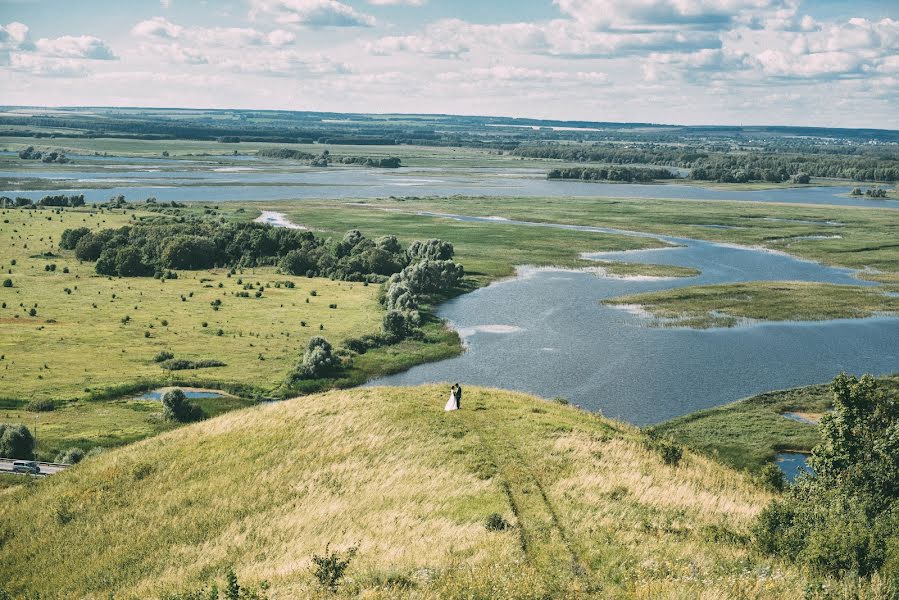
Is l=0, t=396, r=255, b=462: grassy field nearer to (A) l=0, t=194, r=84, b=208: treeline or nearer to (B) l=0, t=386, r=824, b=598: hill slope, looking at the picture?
(B) l=0, t=386, r=824, b=598: hill slope

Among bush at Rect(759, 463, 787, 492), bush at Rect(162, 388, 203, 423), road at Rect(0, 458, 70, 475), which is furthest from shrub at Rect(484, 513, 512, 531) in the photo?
bush at Rect(162, 388, 203, 423)

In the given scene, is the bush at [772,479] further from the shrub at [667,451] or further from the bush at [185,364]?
the bush at [185,364]

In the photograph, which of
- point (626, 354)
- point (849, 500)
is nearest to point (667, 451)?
point (849, 500)

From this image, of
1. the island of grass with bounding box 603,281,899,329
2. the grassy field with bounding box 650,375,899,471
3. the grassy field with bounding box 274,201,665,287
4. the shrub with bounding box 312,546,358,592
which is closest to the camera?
the shrub with bounding box 312,546,358,592

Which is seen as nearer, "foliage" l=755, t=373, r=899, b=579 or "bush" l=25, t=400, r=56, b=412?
"foliage" l=755, t=373, r=899, b=579

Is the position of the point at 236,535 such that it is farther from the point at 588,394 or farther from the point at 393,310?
the point at 393,310

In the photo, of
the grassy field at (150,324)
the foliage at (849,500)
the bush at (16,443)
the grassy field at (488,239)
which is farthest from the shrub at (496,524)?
the grassy field at (488,239)
